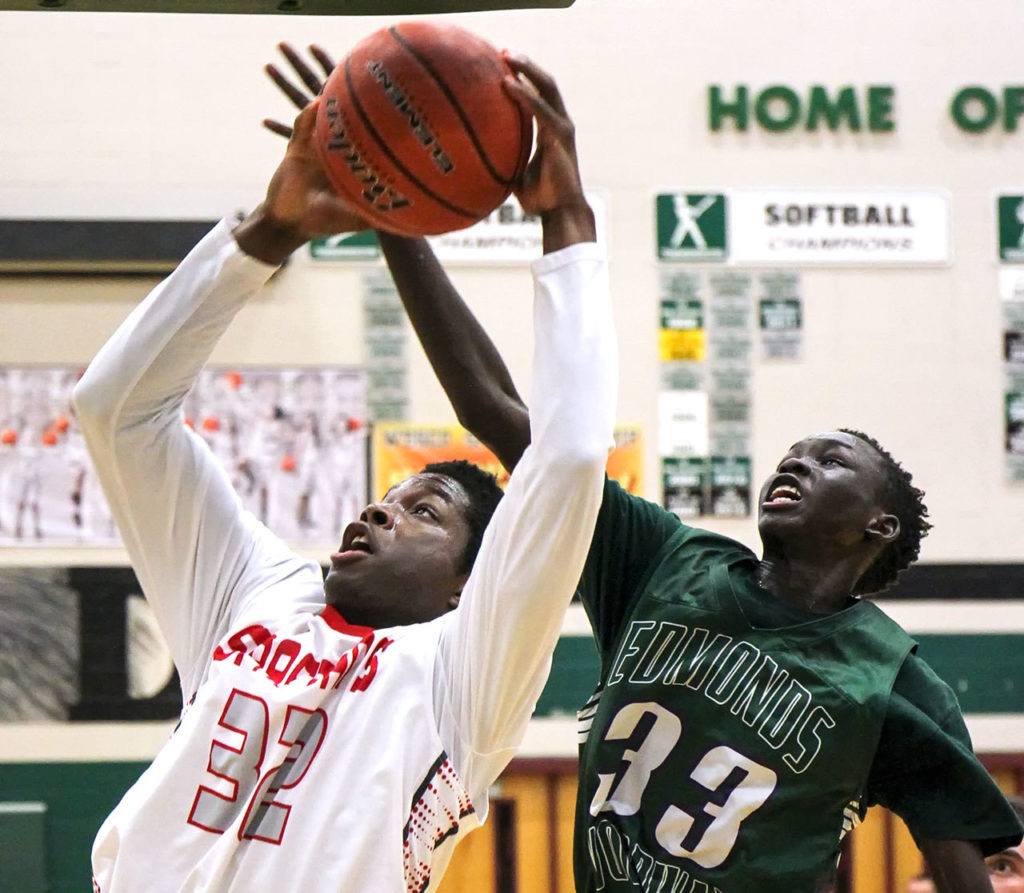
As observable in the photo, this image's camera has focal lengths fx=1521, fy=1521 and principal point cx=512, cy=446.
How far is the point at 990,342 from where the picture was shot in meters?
5.73

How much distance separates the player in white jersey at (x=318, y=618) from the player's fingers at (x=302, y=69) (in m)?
0.20

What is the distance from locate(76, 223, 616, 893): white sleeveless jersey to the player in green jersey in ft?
1.30

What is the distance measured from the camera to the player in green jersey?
8.55 feet

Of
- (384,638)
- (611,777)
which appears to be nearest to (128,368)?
(384,638)

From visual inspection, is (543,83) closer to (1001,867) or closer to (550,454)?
(550,454)

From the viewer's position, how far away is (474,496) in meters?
2.87

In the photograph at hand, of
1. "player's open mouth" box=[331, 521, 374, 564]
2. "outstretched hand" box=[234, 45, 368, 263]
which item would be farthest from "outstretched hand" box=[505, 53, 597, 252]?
"player's open mouth" box=[331, 521, 374, 564]

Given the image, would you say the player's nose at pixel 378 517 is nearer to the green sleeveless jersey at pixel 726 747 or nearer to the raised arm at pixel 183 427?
the raised arm at pixel 183 427

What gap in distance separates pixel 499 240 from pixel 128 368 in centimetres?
334

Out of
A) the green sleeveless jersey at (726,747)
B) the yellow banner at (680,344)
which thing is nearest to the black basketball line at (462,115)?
the green sleeveless jersey at (726,747)

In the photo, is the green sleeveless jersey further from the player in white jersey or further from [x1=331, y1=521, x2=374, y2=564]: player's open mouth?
[x1=331, y1=521, x2=374, y2=564]: player's open mouth

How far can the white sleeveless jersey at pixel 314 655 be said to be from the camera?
2078 millimetres

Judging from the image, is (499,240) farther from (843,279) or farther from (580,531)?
(580,531)

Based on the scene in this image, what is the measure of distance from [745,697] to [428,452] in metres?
2.99
